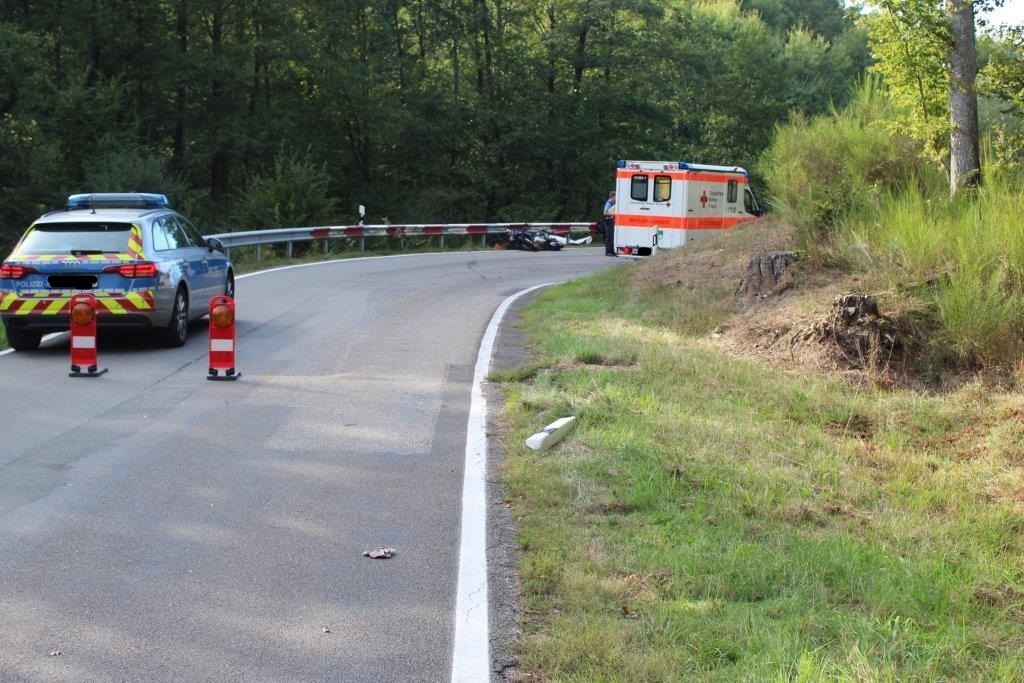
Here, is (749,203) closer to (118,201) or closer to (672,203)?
(672,203)

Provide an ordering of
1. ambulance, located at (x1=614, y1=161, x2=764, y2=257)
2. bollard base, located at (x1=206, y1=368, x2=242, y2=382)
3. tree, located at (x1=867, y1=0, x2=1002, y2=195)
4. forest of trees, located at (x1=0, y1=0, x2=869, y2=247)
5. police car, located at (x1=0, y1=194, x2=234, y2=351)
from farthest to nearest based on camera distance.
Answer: forest of trees, located at (x1=0, y1=0, x2=869, y2=247), ambulance, located at (x1=614, y1=161, x2=764, y2=257), tree, located at (x1=867, y1=0, x2=1002, y2=195), police car, located at (x1=0, y1=194, x2=234, y2=351), bollard base, located at (x1=206, y1=368, x2=242, y2=382)

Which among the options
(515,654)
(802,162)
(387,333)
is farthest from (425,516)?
(802,162)

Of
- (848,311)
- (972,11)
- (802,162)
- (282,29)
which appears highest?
(282,29)

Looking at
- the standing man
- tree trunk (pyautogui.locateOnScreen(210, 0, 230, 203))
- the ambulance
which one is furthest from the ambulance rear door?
tree trunk (pyautogui.locateOnScreen(210, 0, 230, 203))

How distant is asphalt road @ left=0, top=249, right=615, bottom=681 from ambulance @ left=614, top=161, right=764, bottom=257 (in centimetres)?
1497

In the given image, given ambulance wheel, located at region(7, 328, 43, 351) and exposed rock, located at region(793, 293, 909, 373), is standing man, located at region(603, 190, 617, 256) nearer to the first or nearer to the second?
ambulance wheel, located at region(7, 328, 43, 351)

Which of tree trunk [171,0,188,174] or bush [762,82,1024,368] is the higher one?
tree trunk [171,0,188,174]

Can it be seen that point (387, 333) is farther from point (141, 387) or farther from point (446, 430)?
point (446, 430)

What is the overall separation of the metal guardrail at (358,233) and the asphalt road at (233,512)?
12.4 meters

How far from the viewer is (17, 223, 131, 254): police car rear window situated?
1341cm

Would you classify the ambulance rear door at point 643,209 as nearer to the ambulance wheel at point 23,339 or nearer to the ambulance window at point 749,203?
the ambulance window at point 749,203

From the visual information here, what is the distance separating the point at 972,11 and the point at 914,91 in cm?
127

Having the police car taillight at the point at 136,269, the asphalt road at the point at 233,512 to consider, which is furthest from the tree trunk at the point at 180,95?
the asphalt road at the point at 233,512

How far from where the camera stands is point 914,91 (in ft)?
50.5
